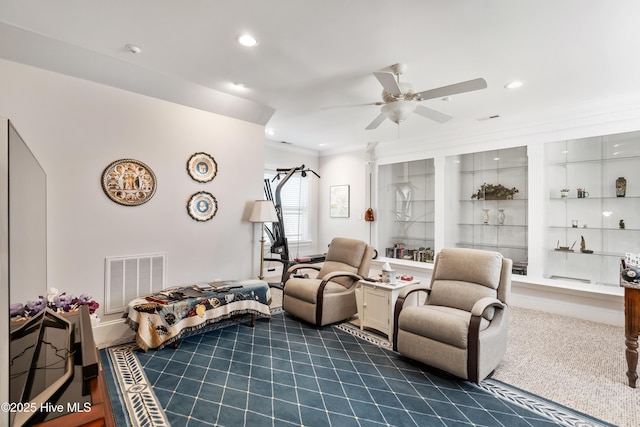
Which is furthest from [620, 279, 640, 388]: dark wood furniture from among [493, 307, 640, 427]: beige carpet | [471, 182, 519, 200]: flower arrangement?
[471, 182, 519, 200]: flower arrangement

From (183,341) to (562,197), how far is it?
5.28 metres

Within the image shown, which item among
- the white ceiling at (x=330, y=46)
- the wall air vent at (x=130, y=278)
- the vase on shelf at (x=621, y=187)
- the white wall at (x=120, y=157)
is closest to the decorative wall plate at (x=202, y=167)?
the white wall at (x=120, y=157)

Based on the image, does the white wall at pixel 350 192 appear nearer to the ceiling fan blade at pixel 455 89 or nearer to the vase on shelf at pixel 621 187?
the ceiling fan blade at pixel 455 89

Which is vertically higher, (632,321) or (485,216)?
(485,216)

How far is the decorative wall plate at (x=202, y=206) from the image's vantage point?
148 inches

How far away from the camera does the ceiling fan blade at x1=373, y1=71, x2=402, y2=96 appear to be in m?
2.46

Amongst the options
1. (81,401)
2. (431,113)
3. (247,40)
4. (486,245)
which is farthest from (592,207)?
(81,401)

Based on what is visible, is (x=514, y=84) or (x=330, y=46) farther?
(x=514, y=84)

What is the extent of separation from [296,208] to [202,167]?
3.12 meters

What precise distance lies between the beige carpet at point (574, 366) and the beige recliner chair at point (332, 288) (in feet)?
5.43

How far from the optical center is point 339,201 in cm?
681

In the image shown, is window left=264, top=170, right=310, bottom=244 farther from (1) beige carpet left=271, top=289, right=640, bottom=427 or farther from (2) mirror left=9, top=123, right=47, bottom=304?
(2) mirror left=9, top=123, right=47, bottom=304

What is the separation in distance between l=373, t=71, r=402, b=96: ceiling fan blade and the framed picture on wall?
12.9ft

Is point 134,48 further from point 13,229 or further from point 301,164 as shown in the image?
point 301,164
